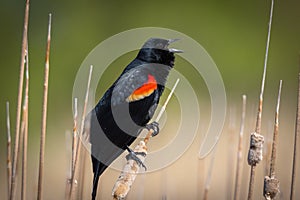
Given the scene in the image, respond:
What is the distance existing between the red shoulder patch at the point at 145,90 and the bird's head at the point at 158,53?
0.30ft

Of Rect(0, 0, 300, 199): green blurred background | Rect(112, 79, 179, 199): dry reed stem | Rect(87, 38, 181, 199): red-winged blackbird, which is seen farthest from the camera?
Rect(0, 0, 300, 199): green blurred background

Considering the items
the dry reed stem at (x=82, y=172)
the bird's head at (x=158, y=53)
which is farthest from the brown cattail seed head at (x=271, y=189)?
the dry reed stem at (x=82, y=172)

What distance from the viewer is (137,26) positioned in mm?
6168

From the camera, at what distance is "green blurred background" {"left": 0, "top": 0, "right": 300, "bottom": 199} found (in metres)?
5.67

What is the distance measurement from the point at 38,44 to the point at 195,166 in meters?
2.35

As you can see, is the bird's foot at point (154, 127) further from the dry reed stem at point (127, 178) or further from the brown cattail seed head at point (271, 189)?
the brown cattail seed head at point (271, 189)

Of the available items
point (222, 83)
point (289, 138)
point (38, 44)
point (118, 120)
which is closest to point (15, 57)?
point (38, 44)

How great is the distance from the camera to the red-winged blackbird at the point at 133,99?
249cm

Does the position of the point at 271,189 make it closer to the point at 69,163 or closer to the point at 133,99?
the point at 133,99

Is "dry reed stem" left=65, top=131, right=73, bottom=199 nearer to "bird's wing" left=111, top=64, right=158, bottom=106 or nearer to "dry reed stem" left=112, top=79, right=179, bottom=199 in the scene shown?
"dry reed stem" left=112, top=79, right=179, bottom=199

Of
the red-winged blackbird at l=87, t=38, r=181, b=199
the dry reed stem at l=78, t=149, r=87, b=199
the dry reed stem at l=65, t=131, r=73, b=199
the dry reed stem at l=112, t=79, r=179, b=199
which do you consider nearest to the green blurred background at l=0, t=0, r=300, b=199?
the dry reed stem at l=65, t=131, r=73, b=199

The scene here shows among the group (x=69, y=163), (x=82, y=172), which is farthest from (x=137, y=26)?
(x=82, y=172)

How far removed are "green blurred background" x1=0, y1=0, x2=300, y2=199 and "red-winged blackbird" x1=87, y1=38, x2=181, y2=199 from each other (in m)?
2.68

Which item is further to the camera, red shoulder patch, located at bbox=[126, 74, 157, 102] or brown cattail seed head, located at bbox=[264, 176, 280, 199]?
red shoulder patch, located at bbox=[126, 74, 157, 102]
